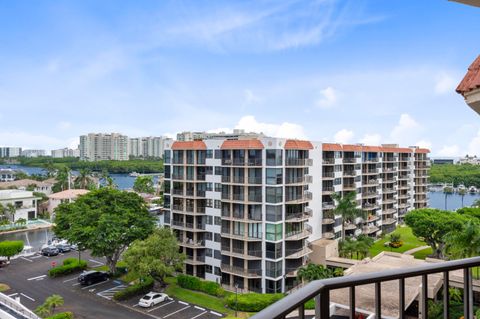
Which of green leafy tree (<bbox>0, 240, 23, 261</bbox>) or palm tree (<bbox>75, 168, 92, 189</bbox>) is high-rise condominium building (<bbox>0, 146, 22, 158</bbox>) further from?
green leafy tree (<bbox>0, 240, 23, 261</bbox>)

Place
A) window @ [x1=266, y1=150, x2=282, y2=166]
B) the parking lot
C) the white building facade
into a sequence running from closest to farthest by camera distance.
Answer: the parking lot → window @ [x1=266, y1=150, x2=282, y2=166] → the white building facade

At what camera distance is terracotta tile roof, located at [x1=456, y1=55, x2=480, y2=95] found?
2623 millimetres

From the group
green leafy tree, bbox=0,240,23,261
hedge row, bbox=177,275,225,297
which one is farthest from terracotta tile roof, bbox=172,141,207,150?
green leafy tree, bbox=0,240,23,261

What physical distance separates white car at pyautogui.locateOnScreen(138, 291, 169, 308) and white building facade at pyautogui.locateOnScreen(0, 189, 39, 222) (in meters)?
32.3

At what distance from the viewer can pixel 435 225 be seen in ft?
→ 95.8

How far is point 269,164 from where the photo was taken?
24.0 metres

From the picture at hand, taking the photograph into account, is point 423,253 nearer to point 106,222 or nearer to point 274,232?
point 274,232

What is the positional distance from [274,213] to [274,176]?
234 centimetres

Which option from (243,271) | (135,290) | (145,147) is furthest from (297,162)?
(145,147)

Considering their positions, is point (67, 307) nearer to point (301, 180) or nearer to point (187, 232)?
point (187, 232)

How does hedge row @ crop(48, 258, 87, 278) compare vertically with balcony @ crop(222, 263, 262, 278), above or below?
below

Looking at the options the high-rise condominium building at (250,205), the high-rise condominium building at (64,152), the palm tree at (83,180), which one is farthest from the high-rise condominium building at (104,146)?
the high-rise condominium building at (250,205)

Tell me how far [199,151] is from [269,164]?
19.4 feet

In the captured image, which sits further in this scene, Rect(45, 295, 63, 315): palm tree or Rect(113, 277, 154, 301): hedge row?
Rect(113, 277, 154, 301): hedge row
